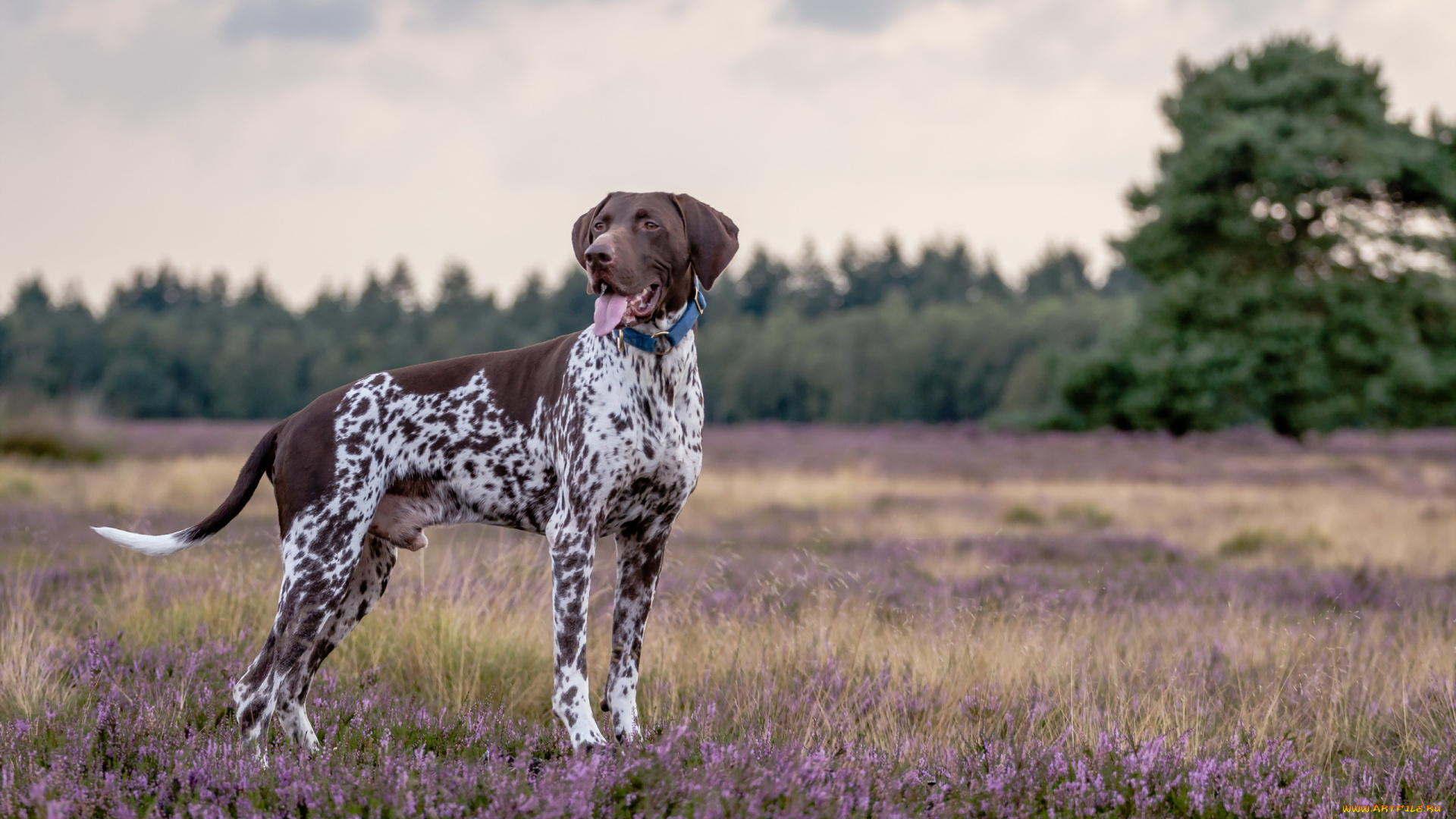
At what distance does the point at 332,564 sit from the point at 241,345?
84.0m

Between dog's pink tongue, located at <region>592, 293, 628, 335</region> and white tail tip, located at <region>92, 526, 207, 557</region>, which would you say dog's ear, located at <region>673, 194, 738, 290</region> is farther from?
white tail tip, located at <region>92, 526, 207, 557</region>

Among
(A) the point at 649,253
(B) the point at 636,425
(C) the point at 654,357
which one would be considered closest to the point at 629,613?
(B) the point at 636,425

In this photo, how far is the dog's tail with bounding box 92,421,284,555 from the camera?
389cm

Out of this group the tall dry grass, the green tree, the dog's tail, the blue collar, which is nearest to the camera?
the blue collar

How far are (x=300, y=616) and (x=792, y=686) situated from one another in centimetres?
202

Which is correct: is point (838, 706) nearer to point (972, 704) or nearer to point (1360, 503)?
point (972, 704)

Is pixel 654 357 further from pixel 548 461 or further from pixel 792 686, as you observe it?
pixel 792 686

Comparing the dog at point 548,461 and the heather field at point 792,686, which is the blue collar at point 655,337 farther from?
the heather field at point 792,686

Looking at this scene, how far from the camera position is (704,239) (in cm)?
385

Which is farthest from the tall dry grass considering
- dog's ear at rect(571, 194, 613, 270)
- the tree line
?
the tree line

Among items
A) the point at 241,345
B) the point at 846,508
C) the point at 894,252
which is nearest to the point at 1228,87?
the point at 846,508

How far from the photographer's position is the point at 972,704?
4422 mm

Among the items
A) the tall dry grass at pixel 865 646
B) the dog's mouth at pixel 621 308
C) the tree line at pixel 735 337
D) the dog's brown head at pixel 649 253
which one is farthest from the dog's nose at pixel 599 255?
the tree line at pixel 735 337

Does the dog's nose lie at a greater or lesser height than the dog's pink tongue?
greater
